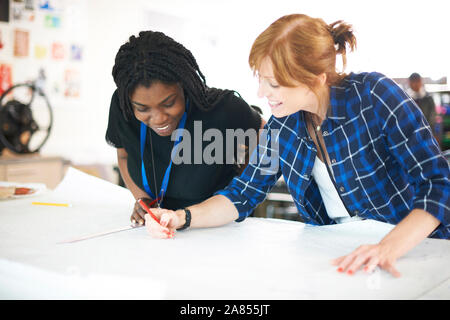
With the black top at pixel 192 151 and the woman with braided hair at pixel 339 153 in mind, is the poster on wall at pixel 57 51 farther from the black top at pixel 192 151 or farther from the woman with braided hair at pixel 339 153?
the woman with braided hair at pixel 339 153

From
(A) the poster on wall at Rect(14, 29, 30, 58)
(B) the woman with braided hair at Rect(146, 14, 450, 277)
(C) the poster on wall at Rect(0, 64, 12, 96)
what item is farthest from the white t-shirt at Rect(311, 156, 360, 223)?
(A) the poster on wall at Rect(14, 29, 30, 58)

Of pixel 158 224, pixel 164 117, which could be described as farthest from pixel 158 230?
pixel 164 117

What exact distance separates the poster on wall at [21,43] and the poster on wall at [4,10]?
12 centimetres

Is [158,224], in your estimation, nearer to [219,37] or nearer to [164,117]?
[164,117]

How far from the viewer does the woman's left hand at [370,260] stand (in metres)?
0.87

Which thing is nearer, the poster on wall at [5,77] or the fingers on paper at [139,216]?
the fingers on paper at [139,216]

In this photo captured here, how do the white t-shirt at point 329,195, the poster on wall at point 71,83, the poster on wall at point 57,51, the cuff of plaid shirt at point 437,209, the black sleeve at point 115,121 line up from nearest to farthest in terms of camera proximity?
the cuff of plaid shirt at point 437,209
the white t-shirt at point 329,195
the black sleeve at point 115,121
the poster on wall at point 57,51
the poster on wall at point 71,83

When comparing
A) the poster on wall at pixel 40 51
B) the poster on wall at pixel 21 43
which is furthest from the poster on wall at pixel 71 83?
the poster on wall at pixel 21 43

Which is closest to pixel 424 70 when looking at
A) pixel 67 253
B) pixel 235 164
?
pixel 235 164

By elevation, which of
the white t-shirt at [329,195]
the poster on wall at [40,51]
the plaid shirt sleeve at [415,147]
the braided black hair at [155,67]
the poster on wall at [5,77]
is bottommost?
the white t-shirt at [329,195]

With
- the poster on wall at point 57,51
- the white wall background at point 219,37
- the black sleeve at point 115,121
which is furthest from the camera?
the white wall background at point 219,37

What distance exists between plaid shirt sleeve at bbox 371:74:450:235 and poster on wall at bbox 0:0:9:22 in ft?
11.2

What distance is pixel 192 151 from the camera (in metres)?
1.46

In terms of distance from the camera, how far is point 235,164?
1.56m
